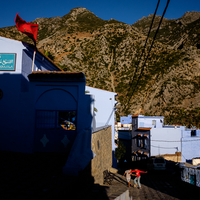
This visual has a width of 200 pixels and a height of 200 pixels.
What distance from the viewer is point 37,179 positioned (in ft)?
17.7

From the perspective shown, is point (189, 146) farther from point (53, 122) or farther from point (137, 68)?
point (137, 68)

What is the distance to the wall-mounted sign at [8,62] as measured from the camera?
9.30m

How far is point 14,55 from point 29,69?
1.12 metres

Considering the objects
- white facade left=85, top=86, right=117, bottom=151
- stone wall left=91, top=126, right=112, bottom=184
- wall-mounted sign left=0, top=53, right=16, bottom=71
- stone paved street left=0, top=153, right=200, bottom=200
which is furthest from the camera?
white facade left=85, top=86, right=117, bottom=151

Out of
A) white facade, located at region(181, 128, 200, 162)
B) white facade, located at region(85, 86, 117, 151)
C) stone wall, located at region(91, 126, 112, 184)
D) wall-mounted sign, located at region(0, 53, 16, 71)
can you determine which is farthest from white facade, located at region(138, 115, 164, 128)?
wall-mounted sign, located at region(0, 53, 16, 71)

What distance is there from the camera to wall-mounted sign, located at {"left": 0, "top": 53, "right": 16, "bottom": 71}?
9.30 metres

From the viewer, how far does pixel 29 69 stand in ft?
33.2

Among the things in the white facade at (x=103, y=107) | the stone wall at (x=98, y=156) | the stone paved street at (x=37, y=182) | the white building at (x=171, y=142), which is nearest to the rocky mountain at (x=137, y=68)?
the white building at (x=171, y=142)

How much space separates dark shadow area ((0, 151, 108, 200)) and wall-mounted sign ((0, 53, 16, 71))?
4.49 metres

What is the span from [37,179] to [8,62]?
6.77m

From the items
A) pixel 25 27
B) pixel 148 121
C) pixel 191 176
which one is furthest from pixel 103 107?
pixel 148 121

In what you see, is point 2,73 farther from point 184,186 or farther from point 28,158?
point 184,186

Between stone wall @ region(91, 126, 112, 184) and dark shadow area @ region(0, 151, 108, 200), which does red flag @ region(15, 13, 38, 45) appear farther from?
stone wall @ region(91, 126, 112, 184)

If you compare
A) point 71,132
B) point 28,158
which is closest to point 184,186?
point 71,132
